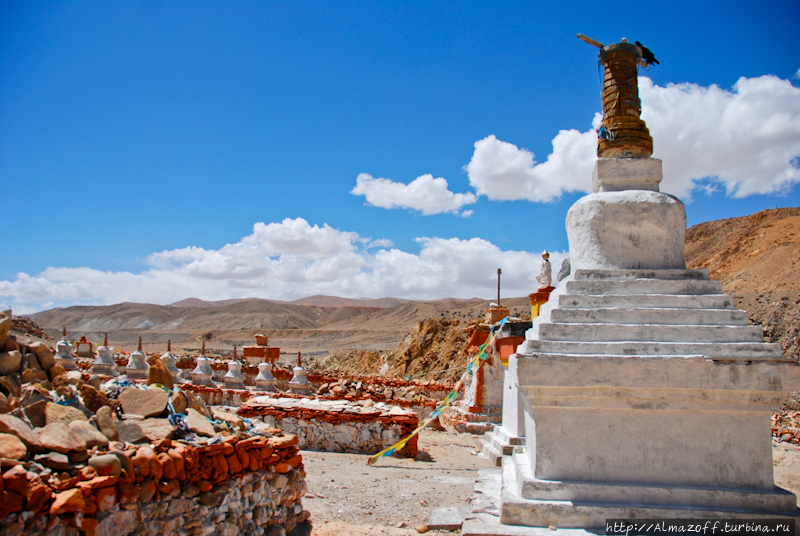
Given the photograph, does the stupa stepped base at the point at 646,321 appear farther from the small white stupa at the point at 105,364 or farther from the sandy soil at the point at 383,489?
the small white stupa at the point at 105,364

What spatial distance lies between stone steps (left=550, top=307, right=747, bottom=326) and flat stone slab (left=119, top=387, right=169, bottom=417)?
361 centimetres

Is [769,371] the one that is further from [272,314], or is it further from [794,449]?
[272,314]

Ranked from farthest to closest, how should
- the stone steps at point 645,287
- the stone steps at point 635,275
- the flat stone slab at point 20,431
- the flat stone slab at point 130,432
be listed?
the stone steps at point 635,275, the stone steps at point 645,287, the flat stone slab at point 130,432, the flat stone slab at point 20,431

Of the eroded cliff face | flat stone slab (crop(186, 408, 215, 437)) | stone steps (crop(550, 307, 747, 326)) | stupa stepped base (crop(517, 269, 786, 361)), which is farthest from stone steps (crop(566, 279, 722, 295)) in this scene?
the eroded cliff face

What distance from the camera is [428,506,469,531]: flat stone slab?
209 inches

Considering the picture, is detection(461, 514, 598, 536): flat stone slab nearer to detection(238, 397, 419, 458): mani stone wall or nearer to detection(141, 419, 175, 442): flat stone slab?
detection(141, 419, 175, 442): flat stone slab

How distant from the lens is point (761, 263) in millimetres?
36344

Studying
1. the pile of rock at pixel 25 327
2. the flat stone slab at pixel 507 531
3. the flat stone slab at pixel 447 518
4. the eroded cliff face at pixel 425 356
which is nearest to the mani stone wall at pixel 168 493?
the flat stone slab at pixel 447 518

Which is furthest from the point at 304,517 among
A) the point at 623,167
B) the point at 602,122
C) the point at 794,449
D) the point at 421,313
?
the point at 421,313

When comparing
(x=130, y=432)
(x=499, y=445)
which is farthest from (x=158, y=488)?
(x=499, y=445)

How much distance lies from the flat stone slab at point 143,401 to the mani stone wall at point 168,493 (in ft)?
1.81

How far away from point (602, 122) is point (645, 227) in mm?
1676

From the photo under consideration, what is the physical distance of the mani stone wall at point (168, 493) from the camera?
10.1ft

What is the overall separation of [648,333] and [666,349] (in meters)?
0.21
